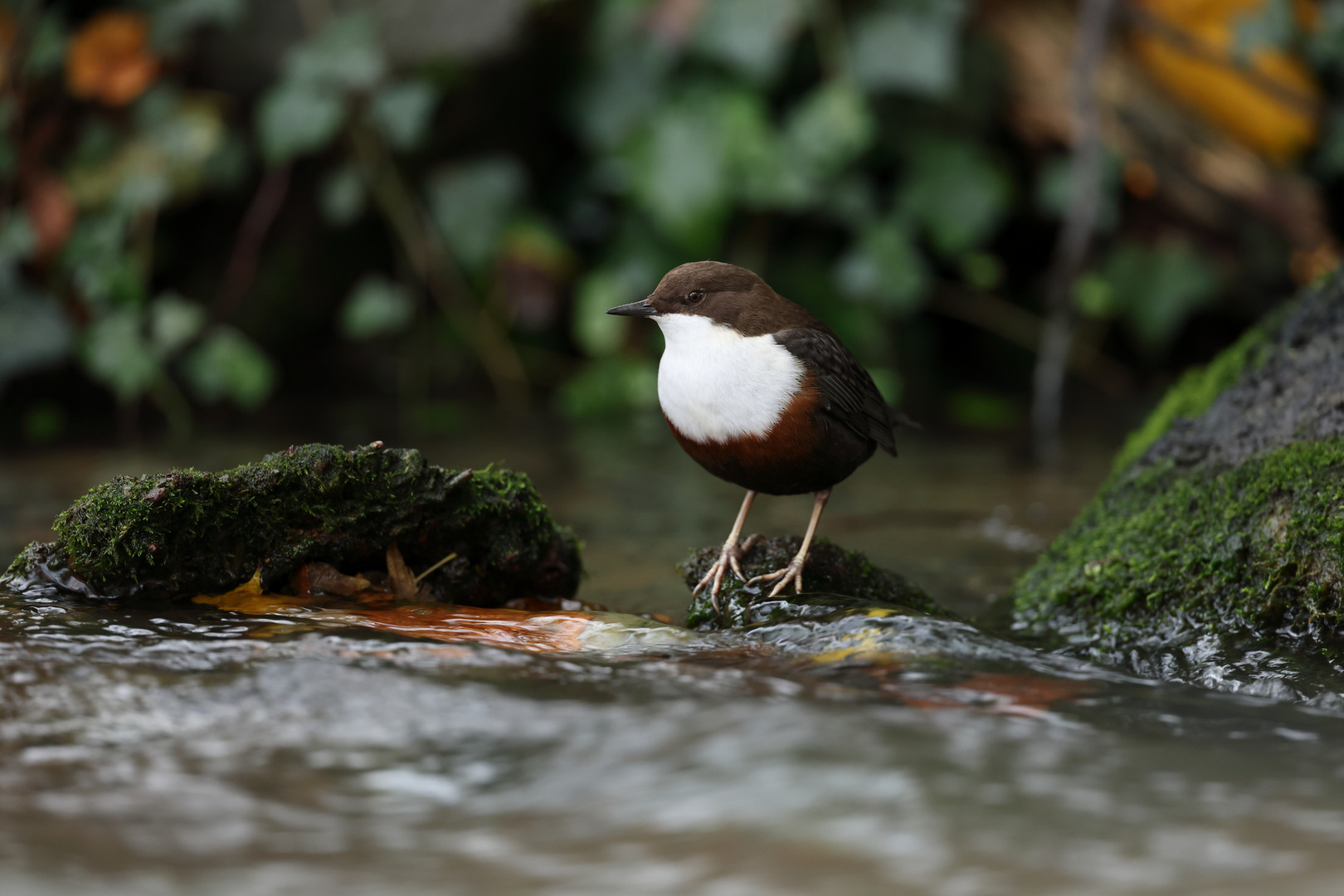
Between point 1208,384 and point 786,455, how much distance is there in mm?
1800

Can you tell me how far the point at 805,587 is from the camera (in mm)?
3201

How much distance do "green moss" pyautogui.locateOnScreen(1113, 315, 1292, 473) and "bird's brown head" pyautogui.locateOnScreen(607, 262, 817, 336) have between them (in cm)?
145

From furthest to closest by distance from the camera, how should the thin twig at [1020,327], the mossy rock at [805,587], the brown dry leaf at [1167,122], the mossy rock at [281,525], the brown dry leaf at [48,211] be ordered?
the thin twig at [1020,327] → the brown dry leaf at [1167,122] → the brown dry leaf at [48,211] → the mossy rock at [805,587] → the mossy rock at [281,525]

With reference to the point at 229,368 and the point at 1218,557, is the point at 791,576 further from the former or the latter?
the point at 229,368

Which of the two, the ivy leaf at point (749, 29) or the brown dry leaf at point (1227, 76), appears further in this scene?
the brown dry leaf at point (1227, 76)

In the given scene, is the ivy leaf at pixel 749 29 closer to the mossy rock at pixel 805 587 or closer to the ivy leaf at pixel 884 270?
the ivy leaf at pixel 884 270

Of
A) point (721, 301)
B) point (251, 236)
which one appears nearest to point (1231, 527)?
point (721, 301)

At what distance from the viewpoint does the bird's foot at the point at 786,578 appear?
311 cm

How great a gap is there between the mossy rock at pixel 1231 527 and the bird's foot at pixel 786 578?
790 millimetres

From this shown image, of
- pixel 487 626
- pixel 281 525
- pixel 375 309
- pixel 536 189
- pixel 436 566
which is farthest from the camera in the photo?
pixel 536 189

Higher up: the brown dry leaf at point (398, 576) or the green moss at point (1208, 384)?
the green moss at point (1208, 384)

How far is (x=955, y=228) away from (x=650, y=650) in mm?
5291

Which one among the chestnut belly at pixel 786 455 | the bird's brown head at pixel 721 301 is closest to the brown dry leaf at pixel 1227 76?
the bird's brown head at pixel 721 301

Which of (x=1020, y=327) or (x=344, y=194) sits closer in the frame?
(x=344, y=194)
